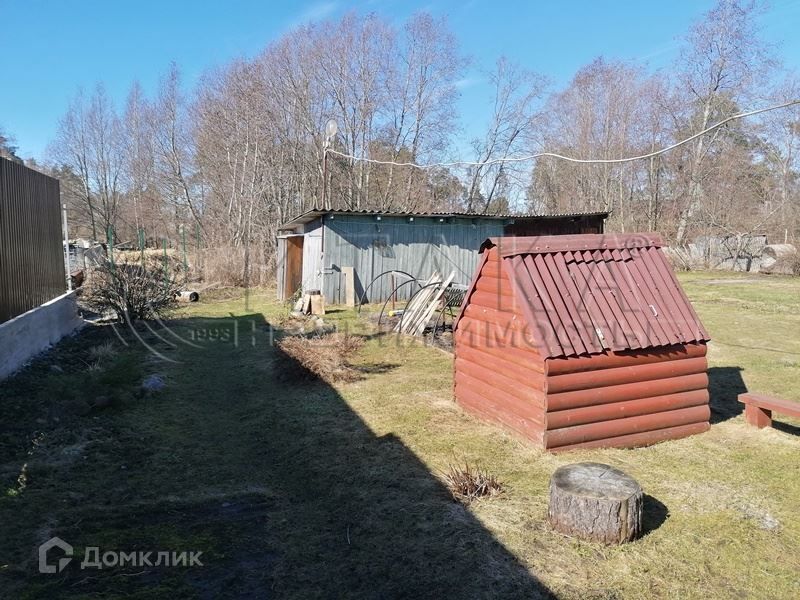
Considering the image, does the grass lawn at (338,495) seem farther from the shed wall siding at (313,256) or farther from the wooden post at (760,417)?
the shed wall siding at (313,256)

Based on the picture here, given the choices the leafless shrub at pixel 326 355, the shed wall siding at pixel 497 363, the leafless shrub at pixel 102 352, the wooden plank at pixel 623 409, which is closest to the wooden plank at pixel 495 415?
the shed wall siding at pixel 497 363

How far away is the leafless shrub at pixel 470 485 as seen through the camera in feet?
13.7

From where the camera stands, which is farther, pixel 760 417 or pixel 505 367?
pixel 760 417

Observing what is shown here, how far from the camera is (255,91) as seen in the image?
26531mm

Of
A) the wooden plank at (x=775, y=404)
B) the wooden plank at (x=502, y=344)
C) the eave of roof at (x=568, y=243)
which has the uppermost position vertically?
the eave of roof at (x=568, y=243)

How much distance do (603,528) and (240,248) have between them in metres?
20.3

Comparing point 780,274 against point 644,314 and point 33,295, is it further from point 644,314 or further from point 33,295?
point 33,295

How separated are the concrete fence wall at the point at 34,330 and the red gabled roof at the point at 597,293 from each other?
642cm

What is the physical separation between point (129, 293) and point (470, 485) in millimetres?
9521

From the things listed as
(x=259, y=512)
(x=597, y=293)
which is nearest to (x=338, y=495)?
(x=259, y=512)

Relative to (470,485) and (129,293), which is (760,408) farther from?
(129,293)

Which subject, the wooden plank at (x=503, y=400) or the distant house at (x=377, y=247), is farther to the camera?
the distant house at (x=377, y=247)

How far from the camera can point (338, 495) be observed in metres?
4.34

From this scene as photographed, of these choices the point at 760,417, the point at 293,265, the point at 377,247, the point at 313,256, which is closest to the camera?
the point at 760,417
